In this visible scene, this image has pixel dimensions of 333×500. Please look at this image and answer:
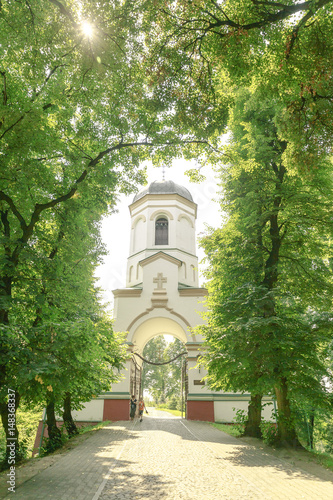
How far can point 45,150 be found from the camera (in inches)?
272

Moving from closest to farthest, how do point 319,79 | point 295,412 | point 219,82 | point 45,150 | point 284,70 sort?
point 319,79
point 284,70
point 45,150
point 219,82
point 295,412

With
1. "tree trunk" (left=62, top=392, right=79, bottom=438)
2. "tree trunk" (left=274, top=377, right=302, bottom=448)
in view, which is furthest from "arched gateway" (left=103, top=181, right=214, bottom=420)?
"tree trunk" (left=274, top=377, right=302, bottom=448)

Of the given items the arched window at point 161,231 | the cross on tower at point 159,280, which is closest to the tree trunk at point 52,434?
the cross on tower at point 159,280

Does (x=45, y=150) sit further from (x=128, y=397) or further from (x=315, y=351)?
(x=128, y=397)

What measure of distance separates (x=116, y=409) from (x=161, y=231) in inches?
454

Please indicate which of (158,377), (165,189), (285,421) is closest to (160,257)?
(165,189)

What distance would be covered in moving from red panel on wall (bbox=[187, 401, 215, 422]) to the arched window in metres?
10.3

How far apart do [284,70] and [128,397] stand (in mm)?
17285

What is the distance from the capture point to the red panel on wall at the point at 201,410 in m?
18.2

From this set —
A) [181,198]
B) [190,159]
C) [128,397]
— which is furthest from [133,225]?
[190,159]

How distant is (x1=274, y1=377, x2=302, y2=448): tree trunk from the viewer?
8781mm

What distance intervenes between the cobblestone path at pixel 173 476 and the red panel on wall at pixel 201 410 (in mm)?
9043

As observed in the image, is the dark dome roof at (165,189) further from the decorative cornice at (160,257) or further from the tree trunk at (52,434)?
the tree trunk at (52,434)

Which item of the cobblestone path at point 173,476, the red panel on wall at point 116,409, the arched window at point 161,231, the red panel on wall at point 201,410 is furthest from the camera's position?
the arched window at point 161,231
